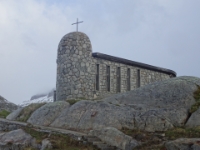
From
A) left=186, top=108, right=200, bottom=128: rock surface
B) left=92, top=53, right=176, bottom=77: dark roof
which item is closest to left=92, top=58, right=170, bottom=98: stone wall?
left=92, top=53, right=176, bottom=77: dark roof

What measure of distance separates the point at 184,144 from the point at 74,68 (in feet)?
34.7

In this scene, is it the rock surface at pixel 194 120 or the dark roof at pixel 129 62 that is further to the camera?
the dark roof at pixel 129 62

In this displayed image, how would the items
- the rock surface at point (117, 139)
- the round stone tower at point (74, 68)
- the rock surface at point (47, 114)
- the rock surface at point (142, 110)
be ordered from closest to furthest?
the rock surface at point (117, 139) < the rock surface at point (142, 110) < the rock surface at point (47, 114) < the round stone tower at point (74, 68)

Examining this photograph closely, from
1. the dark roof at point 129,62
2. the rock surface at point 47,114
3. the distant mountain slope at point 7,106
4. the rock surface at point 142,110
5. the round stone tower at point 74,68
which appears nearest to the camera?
the rock surface at point 142,110

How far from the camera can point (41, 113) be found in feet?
54.7

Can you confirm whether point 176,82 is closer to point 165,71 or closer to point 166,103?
point 166,103

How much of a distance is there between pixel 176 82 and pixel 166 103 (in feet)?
5.43

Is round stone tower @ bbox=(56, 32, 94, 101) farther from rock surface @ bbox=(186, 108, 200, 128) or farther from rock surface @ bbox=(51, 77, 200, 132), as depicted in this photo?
rock surface @ bbox=(186, 108, 200, 128)

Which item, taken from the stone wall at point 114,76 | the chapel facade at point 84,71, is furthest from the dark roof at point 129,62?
the stone wall at point 114,76

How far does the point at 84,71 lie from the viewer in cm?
1983

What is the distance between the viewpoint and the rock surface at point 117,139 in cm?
1173

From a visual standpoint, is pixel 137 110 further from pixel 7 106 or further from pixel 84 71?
pixel 7 106

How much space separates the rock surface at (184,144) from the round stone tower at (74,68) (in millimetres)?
9565

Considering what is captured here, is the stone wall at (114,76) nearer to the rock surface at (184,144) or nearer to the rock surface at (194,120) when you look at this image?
the rock surface at (194,120)
